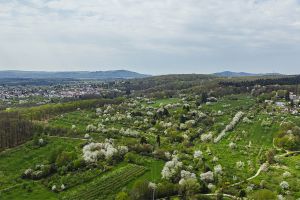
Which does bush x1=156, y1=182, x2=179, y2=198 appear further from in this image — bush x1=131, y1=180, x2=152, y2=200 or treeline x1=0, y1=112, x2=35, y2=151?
treeline x1=0, y1=112, x2=35, y2=151

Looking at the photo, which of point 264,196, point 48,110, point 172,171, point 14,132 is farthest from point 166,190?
point 48,110

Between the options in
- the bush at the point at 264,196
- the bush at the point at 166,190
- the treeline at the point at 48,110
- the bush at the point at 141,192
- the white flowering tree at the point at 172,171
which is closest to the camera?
the bush at the point at 264,196

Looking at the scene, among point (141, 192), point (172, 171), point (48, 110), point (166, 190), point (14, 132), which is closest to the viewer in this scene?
point (141, 192)

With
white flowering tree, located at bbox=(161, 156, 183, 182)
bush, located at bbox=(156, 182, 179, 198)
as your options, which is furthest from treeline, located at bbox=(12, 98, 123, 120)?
bush, located at bbox=(156, 182, 179, 198)

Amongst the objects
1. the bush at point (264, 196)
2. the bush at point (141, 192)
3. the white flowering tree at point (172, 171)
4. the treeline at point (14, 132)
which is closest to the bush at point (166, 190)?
the bush at point (141, 192)

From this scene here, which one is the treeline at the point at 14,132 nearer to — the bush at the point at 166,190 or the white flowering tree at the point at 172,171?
the white flowering tree at the point at 172,171

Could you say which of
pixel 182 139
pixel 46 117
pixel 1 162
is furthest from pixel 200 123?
pixel 1 162

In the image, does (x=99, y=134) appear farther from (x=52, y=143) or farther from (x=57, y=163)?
(x=57, y=163)

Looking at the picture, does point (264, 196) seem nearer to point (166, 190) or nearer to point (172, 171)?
point (166, 190)
